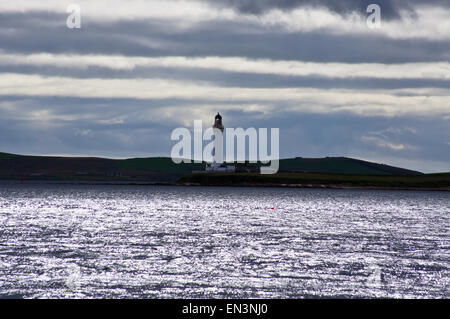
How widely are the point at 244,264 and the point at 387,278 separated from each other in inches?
423

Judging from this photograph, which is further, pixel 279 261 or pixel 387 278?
pixel 279 261

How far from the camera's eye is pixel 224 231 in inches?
3093

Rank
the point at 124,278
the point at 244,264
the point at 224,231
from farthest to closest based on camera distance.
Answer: the point at 224,231 < the point at 244,264 < the point at 124,278

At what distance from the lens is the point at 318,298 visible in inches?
1495
